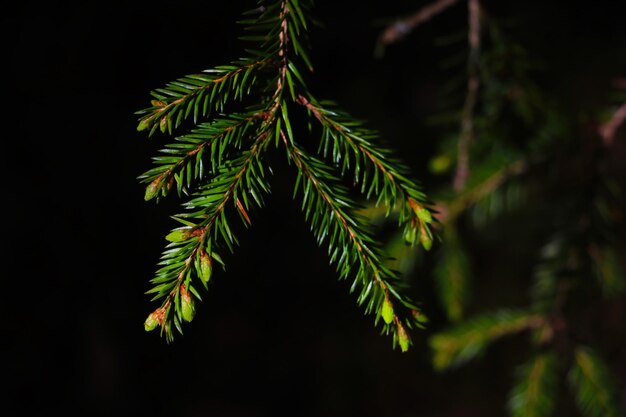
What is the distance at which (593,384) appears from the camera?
49.2 inches

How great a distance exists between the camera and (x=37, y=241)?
2291mm

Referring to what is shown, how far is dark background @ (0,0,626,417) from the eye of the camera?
185 cm

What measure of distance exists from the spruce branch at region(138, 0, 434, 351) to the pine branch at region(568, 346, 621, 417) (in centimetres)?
82

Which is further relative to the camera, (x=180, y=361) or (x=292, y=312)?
(x=292, y=312)

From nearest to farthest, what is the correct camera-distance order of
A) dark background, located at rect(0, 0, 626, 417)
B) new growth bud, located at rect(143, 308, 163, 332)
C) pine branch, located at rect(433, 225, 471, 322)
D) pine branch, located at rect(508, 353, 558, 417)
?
new growth bud, located at rect(143, 308, 163, 332) < pine branch, located at rect(508, 353, 558, 417) < pine branch, located at rect(433, 225, 471, 322) < dark background, located at rect(0, 0, 626, 417)

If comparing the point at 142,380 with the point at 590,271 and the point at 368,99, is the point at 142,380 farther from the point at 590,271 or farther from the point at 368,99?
the point at 590,271

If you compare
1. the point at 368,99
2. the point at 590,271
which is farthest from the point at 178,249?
the point at 368,99

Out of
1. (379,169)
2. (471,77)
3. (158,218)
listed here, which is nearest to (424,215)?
(379,169)

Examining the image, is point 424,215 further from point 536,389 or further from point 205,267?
point 536,389

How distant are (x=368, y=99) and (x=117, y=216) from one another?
1.29 metres

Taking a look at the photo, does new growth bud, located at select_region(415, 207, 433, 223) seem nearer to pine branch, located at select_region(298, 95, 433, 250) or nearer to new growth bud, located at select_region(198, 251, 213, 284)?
pine branch, located at select_region(298, 95, 433, 250)

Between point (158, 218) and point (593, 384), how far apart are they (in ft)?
6.22

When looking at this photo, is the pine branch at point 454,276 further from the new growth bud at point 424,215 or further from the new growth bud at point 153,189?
the new growth bud at point 153,189

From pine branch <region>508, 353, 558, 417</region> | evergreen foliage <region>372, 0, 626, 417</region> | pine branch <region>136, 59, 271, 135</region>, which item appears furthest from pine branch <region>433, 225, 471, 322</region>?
pine branch <region>136, 59, 271, 135</region>
